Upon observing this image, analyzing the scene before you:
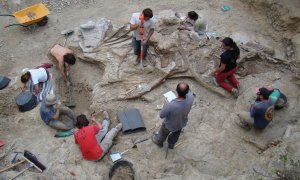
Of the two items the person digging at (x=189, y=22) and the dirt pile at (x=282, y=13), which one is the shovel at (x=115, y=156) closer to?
the person digging at (x=189, y=22)

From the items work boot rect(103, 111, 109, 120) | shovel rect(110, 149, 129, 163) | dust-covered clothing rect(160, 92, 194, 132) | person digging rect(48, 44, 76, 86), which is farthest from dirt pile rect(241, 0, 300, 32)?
shovel rect(110, 149, 129, 163)

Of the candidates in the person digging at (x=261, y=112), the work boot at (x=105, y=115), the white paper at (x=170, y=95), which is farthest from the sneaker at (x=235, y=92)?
the work boot at (x=105, y=115)

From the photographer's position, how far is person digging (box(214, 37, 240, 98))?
7.05 m

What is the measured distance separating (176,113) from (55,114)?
2.68 metres

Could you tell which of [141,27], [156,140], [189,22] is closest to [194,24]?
[189,22]

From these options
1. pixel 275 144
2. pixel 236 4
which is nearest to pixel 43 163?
pixel 275 144

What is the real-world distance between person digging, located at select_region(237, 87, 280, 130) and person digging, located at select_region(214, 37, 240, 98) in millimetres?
931

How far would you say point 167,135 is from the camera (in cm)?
627

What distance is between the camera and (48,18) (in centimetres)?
995

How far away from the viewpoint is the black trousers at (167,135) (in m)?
6.14

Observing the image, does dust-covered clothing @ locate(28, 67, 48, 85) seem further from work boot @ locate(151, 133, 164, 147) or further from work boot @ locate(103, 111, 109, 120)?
work boot @ locate(151, 133, 164, 147)

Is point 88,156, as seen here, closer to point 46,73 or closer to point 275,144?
point 46,73

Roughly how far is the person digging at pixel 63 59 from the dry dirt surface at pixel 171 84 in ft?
1.18

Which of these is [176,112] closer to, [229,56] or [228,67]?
[229,56]
